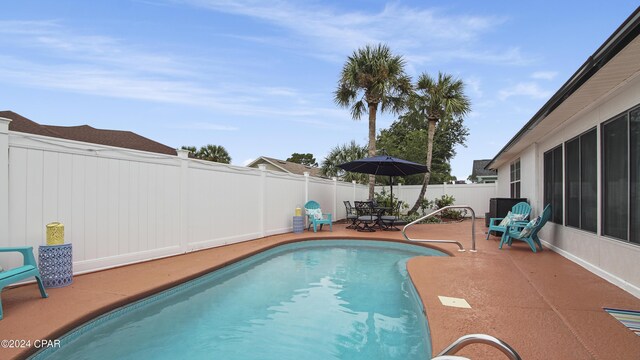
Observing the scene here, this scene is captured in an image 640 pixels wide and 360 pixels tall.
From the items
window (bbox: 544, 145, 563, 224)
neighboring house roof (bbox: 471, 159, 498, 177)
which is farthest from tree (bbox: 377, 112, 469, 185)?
window (bbox: 544, 145, 563, 224)

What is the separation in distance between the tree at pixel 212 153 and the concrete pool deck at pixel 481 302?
18621 mm

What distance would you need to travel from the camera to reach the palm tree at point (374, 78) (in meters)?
11.9

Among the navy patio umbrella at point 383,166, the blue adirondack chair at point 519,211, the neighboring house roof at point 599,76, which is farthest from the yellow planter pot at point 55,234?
the blue adirondack chair at point 519,211

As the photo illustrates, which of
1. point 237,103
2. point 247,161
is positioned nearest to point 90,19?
point 237,103

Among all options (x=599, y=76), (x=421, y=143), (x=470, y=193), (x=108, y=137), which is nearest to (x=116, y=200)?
(x=599, y=76)

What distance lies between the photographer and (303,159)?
48312 mm

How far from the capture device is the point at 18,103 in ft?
37.0

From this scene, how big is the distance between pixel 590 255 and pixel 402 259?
3.07 m

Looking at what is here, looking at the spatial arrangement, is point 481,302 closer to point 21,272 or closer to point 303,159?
point 21,272

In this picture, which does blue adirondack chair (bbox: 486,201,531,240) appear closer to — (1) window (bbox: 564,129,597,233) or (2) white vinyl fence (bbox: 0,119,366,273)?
(1) window (bbox: 564,129,597,233)

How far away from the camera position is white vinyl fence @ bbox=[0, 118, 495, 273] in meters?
3.70

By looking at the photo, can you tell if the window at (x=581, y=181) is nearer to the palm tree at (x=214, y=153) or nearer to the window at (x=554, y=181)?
the window at (x=554, y=181)

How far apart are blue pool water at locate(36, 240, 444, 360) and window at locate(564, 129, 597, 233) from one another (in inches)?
112

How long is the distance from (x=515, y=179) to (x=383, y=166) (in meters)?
4.28
